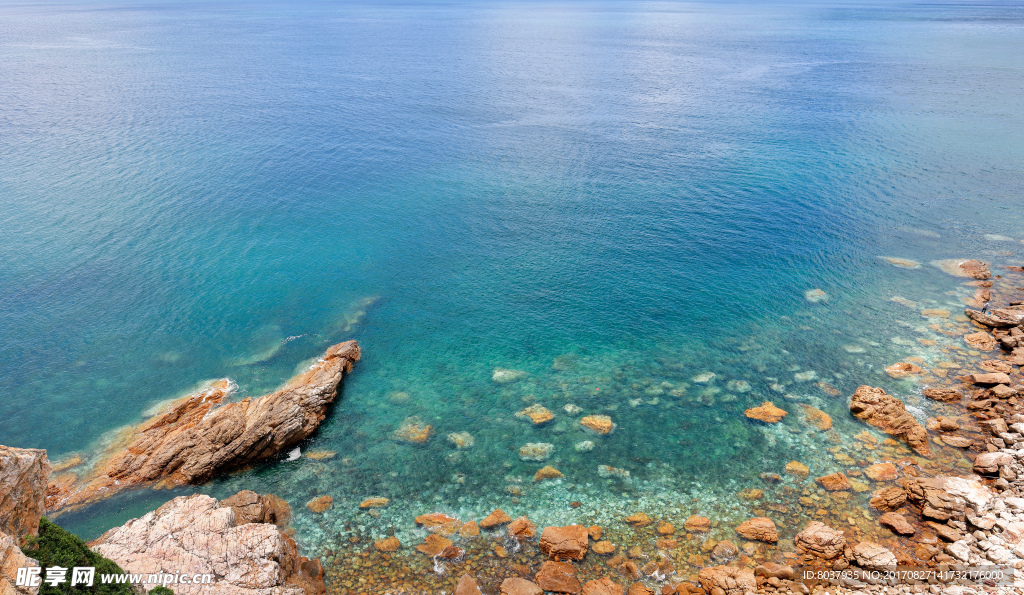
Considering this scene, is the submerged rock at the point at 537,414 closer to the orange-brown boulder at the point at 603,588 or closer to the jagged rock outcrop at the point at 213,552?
the orange-brown boulder at the point at 603,588

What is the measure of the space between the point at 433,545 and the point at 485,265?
143 feet

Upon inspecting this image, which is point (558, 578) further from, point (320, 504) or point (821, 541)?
point (320, 504)

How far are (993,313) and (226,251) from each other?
9774 centimetres

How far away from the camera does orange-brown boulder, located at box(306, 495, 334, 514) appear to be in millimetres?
42438

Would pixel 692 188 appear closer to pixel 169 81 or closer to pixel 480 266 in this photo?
pixel 480 266

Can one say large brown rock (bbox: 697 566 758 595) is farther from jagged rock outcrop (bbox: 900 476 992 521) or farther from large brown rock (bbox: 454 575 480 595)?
jagged rock outcrop (bbox: 900 476 992 521)

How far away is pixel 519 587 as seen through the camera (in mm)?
35719

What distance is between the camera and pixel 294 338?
62719mm

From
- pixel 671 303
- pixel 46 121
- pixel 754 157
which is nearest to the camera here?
pixel 671 303

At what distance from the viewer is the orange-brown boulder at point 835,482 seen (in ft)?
140

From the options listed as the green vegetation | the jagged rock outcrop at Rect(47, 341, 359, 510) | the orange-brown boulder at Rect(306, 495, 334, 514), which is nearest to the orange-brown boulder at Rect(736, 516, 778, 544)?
the orange-brown boulder at Rect(306, 495, 334, 514)

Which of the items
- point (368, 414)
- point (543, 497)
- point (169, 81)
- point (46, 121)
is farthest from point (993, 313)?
point (169, 81)

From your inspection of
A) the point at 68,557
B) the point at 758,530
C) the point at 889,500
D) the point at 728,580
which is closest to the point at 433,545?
the point at 728,580

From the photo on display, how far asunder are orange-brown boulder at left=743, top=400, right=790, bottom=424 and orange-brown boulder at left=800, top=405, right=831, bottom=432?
1878 mm
